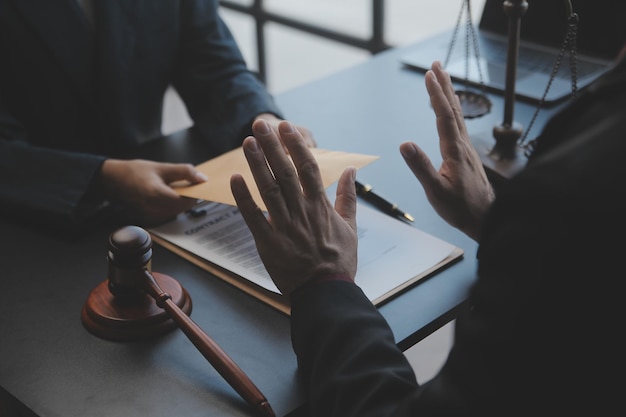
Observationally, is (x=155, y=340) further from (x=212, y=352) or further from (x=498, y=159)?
(x=498, y=159)

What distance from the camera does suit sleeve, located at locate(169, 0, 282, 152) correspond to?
5.59ft

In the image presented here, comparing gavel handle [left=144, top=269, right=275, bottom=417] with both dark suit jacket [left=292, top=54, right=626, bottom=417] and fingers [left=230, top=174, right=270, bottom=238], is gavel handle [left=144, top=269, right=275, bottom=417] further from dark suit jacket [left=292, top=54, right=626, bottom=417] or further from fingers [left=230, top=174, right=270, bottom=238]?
dark suit jacket [left=292, top=54, right=626, bottom=417]

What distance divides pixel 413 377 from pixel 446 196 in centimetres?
38

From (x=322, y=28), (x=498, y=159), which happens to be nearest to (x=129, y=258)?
(x=498, y=159)

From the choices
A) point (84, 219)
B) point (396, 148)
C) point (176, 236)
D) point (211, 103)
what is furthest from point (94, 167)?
point (396, 148)

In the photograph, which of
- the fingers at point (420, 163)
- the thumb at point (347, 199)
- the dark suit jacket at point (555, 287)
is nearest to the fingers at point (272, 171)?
the thumb at point (347, 199)

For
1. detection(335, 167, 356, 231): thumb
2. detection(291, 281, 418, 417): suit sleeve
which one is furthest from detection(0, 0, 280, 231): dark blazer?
detection(291, 281, 418, 417): suit sleeve

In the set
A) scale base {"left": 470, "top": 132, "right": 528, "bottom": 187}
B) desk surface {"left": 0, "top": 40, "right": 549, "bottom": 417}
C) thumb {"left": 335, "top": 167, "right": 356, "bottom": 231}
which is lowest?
desk surface {"left": 0, "top": 40, "right": 549, "bottom": 417}

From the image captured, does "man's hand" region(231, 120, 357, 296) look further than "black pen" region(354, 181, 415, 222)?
No

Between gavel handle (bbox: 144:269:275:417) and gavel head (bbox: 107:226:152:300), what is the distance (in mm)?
15

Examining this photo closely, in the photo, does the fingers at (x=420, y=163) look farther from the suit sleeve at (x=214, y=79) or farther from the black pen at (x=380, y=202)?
the suit sleeve at (x=214, y=79)

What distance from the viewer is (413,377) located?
3.05 ft

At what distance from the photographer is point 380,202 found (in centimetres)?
140

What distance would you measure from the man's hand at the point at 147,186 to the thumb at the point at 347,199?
0.34 metres
